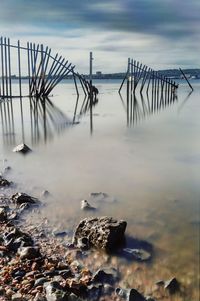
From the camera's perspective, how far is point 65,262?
457 centimetres

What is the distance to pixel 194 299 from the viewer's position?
376 centimetres

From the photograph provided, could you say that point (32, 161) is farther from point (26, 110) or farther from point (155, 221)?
point (26, 110)

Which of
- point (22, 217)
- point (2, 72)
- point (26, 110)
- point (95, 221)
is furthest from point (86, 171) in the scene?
point (2, 72)

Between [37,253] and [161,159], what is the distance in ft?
18.1

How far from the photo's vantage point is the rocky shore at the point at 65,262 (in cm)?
379

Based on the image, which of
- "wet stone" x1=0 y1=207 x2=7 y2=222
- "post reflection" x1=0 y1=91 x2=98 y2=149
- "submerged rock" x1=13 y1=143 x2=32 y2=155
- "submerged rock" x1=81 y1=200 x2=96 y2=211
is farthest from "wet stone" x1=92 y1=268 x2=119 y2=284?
"post reflection" x1=0 y1=91 x2=98 y2=149

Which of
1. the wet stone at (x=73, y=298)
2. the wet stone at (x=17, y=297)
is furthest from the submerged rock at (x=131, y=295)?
the wet stone at (x=17, y=297)

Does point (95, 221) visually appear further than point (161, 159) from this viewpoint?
No

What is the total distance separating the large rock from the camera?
16.0ft

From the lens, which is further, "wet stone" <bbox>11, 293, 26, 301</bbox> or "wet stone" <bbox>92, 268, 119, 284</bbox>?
"wet stone" <bbox>92, 268, 119, 284</bbox>

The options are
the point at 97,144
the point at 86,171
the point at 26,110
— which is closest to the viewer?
the point at 86,171

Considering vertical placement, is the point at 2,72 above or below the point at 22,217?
above

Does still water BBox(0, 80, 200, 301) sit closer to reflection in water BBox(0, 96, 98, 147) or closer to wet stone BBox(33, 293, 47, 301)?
reflection in water BBox(0, 96, 98, 147)

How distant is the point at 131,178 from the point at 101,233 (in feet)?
9.84
